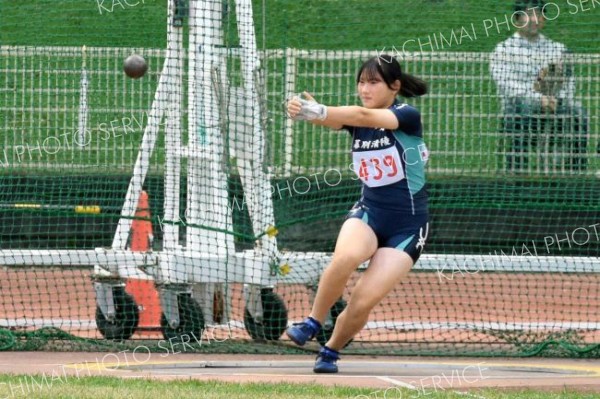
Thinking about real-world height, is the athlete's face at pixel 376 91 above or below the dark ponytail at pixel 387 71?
below

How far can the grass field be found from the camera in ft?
20.8

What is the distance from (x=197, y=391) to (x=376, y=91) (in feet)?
7.14

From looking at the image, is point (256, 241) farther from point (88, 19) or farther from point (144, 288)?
point (88, 19)

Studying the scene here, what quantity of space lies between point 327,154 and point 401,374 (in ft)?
16.3

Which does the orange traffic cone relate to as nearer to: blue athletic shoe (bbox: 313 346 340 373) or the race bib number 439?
blue athletic shoe (bbox: 313 346 340 373)

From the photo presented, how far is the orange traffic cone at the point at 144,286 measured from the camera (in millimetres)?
9711

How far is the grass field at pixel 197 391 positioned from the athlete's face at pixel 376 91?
69.9 inches

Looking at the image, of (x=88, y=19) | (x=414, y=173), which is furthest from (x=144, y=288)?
(x=414, y=173)

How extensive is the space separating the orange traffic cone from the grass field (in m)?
2.67

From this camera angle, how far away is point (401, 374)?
7.73m

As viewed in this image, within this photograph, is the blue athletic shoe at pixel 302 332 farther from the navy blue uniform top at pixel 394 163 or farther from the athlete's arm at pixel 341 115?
the athlete's arm at pixel 341 115

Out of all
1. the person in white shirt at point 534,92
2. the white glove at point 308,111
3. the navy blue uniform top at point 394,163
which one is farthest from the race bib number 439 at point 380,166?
the person in white shirt at point 534,92

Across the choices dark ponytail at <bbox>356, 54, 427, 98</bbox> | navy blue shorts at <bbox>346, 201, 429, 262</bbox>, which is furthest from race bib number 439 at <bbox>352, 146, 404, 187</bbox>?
dark ponytail at <bbox>356, 54, 427, 98</bbox>

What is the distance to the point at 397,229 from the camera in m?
7.65
